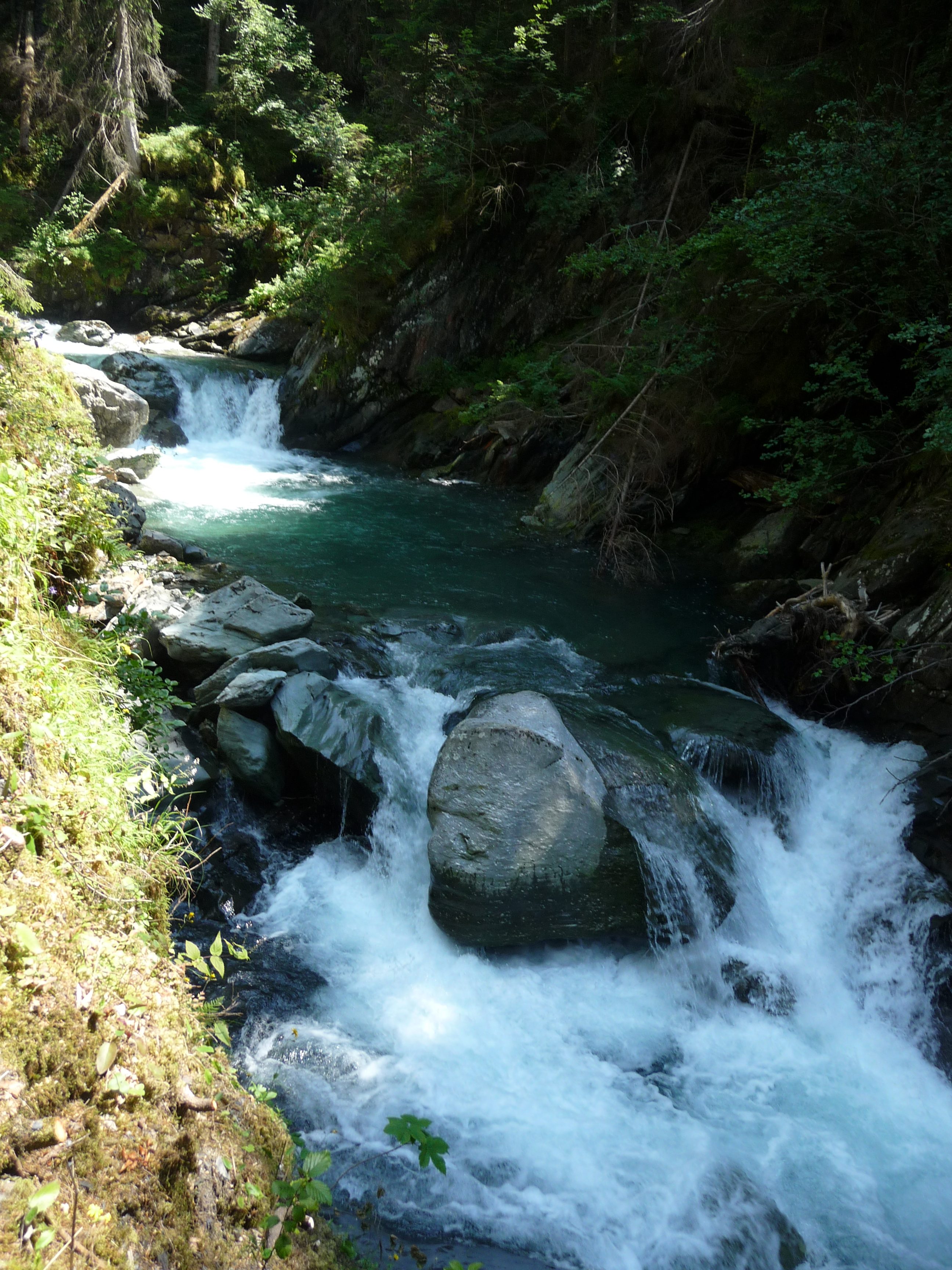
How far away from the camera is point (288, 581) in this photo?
29.2ft

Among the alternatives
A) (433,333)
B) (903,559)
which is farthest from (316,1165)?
(433,333)

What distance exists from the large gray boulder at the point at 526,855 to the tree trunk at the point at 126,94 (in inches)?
834

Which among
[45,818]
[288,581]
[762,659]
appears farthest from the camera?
[288,581]

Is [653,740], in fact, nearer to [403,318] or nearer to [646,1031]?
[646,1031]

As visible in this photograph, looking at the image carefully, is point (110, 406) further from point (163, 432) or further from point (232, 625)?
point (232, 625)

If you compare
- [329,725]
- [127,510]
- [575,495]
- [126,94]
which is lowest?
[329,725]

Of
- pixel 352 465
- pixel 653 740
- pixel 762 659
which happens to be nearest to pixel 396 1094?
pixel 653 740

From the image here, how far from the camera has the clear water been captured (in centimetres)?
367

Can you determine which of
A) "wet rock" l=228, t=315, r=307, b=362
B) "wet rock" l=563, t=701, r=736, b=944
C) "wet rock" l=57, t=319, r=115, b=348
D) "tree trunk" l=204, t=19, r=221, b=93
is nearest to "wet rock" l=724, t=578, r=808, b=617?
"wet rock" l=563, t=701, r=736, b=944

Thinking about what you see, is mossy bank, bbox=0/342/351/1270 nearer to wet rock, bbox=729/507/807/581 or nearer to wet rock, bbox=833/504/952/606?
wet rock, bbox=833/504/952/606

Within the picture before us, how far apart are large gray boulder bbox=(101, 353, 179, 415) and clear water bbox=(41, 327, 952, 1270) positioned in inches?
359

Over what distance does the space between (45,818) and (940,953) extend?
18.4 ft

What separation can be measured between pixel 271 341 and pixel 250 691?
1391cm

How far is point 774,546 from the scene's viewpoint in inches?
393
